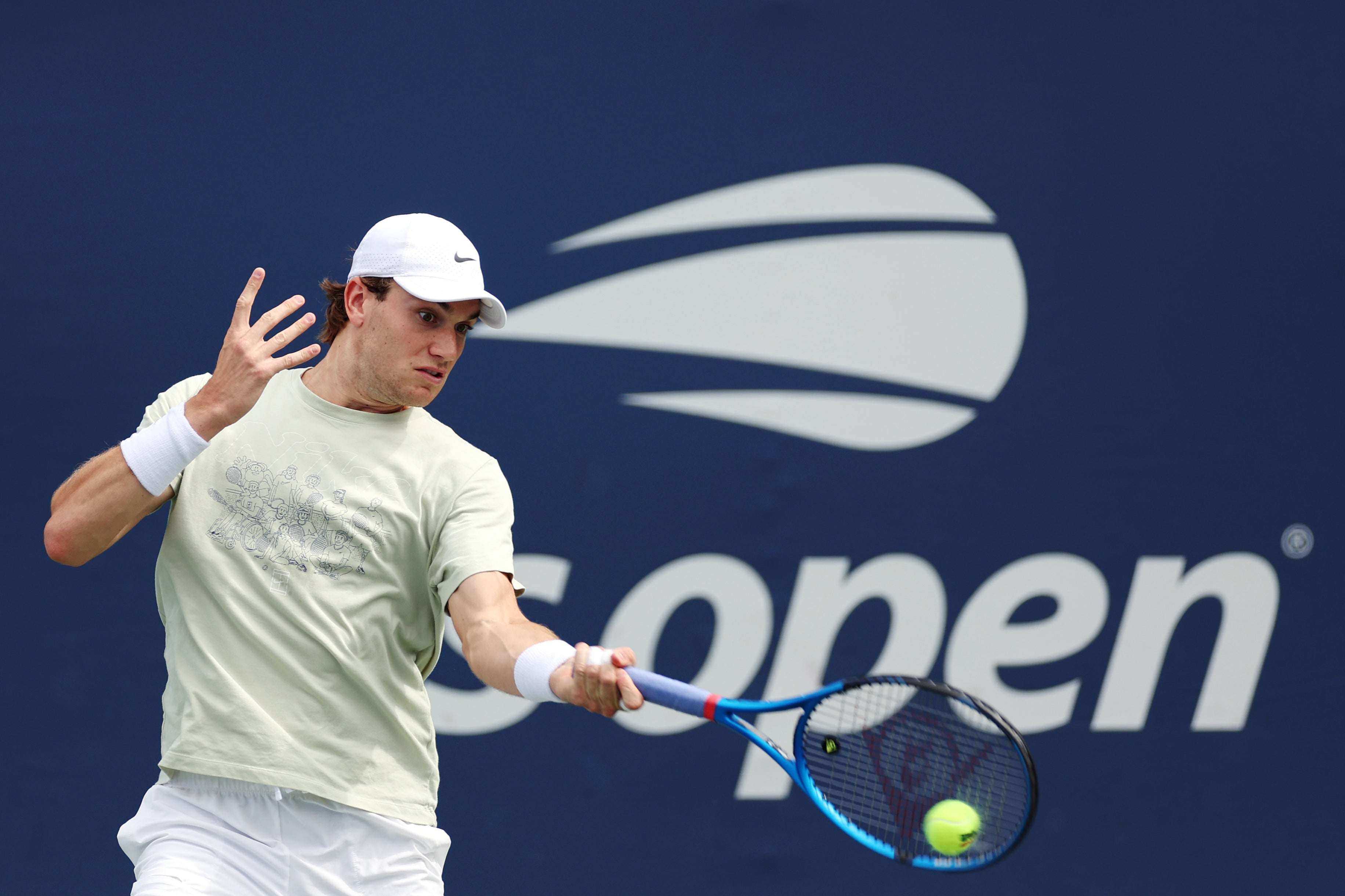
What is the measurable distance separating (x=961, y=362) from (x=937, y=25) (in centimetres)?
87

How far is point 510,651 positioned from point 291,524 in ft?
1.45

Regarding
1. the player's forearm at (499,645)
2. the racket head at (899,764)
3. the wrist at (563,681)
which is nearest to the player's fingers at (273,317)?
the player's forearm at (499,645)

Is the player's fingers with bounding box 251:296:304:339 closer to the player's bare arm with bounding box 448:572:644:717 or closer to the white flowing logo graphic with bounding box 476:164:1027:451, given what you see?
the player's bare arm with bounding box 448:572:644:717

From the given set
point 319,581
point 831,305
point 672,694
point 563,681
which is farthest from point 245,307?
point 831,305

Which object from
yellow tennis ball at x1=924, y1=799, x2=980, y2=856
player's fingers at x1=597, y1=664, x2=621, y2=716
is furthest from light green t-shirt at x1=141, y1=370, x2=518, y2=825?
yellow tennis ball at x1=924, y1=799, x2=980, y2=856

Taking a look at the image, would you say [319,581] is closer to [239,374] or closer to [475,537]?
[475,537]

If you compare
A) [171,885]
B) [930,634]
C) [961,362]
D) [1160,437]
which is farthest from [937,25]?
[171,885]

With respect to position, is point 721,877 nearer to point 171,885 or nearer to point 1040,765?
point 1040,765

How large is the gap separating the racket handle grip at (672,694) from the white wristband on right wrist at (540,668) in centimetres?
13

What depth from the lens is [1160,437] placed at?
125 inches

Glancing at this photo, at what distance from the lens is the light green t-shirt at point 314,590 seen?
6.43 feet

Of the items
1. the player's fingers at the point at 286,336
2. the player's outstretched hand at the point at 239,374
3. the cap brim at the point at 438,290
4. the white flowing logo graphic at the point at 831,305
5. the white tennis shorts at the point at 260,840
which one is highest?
the white flowing logo graphic at the point at 831,305

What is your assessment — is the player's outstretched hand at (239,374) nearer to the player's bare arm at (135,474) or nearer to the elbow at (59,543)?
the player's bare arm at (135,474)

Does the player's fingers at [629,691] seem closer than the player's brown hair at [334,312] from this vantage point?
Yes
